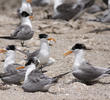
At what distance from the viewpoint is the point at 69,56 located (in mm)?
8969

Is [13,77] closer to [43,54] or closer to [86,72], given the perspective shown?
[43,54]

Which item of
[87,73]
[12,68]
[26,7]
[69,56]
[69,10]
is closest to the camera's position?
[87,73]

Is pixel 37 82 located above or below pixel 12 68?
above

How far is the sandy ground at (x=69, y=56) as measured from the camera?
5.87 metres

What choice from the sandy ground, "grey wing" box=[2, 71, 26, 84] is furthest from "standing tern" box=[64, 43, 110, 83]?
"grey wing" box=[2, 71, 26, 84]

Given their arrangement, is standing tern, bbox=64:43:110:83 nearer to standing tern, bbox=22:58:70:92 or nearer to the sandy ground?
the sandy ground

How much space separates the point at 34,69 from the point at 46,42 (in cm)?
172

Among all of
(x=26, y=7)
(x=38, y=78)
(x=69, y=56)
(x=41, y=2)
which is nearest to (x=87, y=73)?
(x=38, y=78)

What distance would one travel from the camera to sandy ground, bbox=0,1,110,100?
5.87 m

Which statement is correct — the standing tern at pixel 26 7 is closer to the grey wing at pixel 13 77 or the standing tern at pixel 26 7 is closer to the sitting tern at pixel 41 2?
the sitting tern at pixel 41 2

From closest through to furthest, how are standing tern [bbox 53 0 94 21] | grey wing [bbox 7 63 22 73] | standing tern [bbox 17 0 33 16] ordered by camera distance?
grey wing [bbox 7 63 22 73], standing tern [bbox 17 0 33 16], standing tern [bbox 53 0 94 21]

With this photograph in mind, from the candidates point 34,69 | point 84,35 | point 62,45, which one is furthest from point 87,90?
point 84,35

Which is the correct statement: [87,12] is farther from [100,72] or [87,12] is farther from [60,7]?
[100,72]

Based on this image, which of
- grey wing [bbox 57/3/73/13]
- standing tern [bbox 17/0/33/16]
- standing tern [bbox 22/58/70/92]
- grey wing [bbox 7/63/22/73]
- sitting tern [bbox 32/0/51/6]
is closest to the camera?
standing tern [bbox 22/58/70/92]
